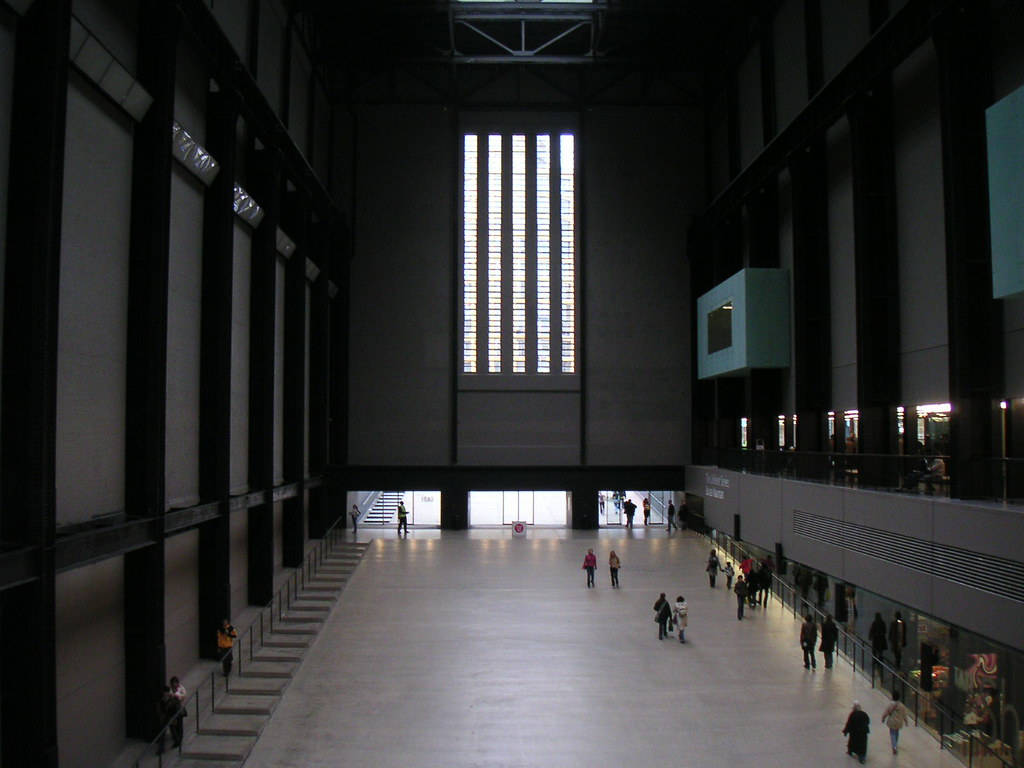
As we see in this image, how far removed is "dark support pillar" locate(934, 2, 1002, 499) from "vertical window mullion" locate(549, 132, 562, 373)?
24798 mm

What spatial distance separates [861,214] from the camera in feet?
72.7

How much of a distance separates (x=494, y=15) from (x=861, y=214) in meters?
20.7

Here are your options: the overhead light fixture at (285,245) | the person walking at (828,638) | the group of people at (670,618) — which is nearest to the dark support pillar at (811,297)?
the group of people at (670,618)

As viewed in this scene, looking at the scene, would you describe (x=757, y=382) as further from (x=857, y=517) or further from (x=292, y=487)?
(x=292, y=487)

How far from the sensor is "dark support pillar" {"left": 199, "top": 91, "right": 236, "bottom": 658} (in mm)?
19906

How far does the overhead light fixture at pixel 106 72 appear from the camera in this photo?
1330cm

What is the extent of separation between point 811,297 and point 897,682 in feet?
47.7

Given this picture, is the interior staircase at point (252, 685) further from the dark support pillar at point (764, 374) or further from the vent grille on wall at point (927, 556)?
the dark support pillar at point (764, 374)

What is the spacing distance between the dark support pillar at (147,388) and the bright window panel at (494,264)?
2527 centimetres

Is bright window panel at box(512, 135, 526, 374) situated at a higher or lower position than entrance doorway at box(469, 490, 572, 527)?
higher

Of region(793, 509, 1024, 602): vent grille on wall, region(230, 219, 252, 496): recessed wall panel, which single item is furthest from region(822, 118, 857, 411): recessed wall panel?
region(230, 219, 252, 496): recessed wall panel

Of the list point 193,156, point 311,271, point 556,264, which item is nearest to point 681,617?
point 193,156

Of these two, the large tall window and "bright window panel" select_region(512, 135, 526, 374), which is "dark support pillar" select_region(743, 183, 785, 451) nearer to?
the large tall window

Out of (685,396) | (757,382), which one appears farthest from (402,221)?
(757,382)
